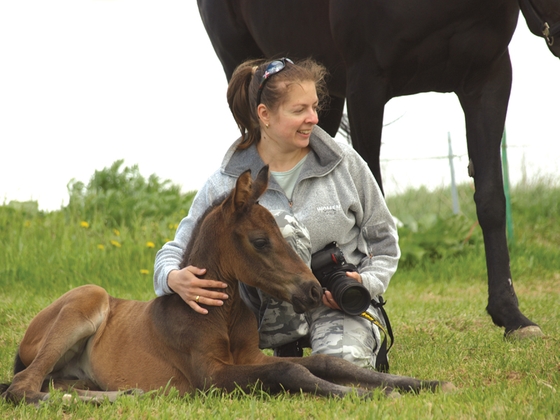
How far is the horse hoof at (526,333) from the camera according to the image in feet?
14.5

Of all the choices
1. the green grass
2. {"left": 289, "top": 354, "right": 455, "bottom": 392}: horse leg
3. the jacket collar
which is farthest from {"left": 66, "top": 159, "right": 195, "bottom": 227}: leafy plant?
{"left": 289, "top": 354, "right": 455, "bottom": 392}: horse leg

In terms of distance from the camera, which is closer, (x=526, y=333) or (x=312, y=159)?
(x=312, y=159)

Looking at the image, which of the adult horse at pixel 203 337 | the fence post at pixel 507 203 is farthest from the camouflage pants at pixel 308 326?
the fence post at pixel 507 203

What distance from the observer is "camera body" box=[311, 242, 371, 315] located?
3.53 meters

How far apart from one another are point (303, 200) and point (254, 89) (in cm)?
62

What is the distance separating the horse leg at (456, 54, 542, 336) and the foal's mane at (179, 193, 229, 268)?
196cm

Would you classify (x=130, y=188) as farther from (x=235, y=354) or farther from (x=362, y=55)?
(x=235, y=354)

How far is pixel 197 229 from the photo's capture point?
3.59 m

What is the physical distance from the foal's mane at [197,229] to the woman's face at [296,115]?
0.47 m

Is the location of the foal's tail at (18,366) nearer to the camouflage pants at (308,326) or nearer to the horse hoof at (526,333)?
the camouflage pants at (308,326)

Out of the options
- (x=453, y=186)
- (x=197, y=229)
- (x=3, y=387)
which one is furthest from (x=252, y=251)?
(x=453, y=186)

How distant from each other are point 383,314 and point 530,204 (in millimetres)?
6529

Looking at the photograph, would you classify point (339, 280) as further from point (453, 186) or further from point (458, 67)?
point (453, 186)

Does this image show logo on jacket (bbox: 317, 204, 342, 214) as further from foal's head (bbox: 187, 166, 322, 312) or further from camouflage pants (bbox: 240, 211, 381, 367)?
foal's head (bbox: 187, 166, 322, 312)
